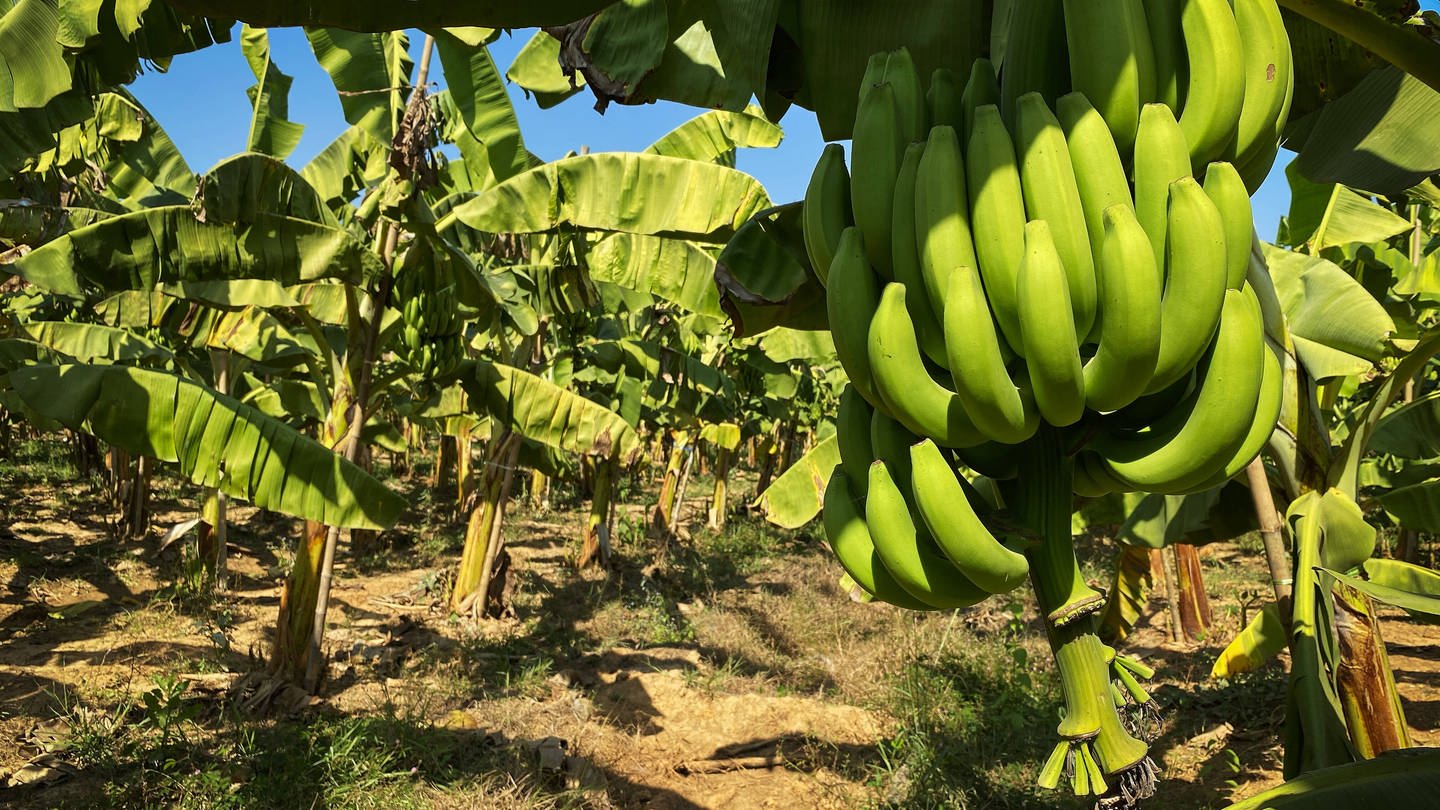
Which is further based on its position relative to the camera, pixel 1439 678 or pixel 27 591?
pixel 27 591

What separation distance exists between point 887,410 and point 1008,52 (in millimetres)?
577

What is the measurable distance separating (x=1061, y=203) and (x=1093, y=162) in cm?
8

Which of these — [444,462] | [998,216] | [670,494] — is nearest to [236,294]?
[998,216]

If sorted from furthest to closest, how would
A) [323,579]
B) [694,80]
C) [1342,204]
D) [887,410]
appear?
1. [323,579]
2. [1342,204]
3. [694,80]
4. [887,410]

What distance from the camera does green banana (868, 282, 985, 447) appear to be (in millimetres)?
1148

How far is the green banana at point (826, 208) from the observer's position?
1.38 m

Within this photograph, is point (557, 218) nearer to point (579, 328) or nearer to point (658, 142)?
point (658, 142)

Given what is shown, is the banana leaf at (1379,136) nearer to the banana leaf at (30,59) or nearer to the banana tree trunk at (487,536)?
the banana leaf at (30,59)

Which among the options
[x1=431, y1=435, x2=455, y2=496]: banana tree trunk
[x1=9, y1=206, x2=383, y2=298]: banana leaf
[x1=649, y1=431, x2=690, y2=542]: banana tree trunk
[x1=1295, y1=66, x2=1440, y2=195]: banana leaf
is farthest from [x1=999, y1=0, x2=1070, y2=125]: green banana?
[x1=431, y1=435, x2=455, y2=496]: banana tree trunk

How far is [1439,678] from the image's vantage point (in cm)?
626

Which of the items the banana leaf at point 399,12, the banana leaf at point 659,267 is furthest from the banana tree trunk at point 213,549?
the banana leaf at point 399,12

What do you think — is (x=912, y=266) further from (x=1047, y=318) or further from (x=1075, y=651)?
(x=1075, y=651)

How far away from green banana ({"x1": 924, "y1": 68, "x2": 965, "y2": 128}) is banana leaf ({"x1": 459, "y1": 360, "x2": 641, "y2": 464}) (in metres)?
4.51

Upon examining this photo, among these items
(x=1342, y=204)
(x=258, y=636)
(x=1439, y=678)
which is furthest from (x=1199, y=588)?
(x=258, y=636)
